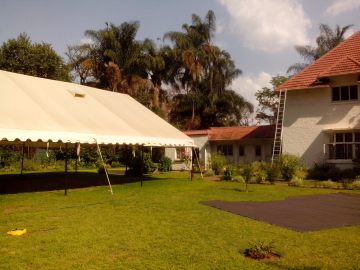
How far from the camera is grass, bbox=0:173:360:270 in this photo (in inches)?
218

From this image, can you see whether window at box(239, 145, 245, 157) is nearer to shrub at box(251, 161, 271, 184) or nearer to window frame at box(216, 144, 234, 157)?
window frame at box(216, 144, 234, 157)

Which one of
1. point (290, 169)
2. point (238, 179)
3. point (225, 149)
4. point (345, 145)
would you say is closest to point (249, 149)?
point (225, 149)

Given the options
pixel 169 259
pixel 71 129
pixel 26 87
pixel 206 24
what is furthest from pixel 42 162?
pixel 169 259

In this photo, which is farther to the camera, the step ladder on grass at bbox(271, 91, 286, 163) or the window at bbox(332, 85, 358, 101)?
the step ladder on grass at bbox(271, 91, 286, 163)

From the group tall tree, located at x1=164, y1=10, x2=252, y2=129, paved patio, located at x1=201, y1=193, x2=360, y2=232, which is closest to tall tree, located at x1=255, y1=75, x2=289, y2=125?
tall tree, located at x1=164, y1=10, x2=252, y2=129

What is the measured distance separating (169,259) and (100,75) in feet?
94.6

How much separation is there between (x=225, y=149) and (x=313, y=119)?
367 inches

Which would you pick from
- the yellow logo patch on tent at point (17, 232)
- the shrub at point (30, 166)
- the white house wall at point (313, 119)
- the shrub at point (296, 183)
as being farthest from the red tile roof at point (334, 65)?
the yellow logo patch on tent at point (17, 232)

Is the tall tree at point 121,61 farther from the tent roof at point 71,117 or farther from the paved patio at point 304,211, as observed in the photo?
the paved patio at point 304,211

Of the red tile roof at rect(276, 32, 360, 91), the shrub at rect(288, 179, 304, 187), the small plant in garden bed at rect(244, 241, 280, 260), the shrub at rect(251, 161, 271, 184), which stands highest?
the red tile roof at rect(276, 32, 360, 91)

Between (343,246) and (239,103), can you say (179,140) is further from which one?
(239,103)

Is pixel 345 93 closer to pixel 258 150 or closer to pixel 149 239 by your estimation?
pixel 258 150

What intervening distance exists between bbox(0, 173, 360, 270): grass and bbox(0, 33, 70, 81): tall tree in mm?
24423

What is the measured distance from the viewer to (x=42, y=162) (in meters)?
28.4
